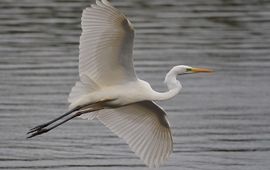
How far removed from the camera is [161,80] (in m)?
16.0

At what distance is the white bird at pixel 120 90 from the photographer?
33.6 feet

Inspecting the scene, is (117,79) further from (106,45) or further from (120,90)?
(106,45)

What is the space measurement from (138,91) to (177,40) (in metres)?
8.11

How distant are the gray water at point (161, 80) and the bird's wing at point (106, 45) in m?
1.75

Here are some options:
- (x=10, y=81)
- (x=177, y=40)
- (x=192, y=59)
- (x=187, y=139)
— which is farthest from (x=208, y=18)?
(x=187, y=139)

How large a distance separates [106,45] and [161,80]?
18.5 feet

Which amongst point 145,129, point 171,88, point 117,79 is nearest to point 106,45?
point 117,79

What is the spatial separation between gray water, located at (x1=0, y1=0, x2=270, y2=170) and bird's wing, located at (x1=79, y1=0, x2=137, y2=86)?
1748 millimetres

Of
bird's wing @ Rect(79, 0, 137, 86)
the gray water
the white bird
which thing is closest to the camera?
bird's wing @ Rect(79, 0, 137, 86)

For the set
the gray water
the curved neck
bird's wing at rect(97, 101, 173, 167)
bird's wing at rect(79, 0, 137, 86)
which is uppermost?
bird's wing at rect(79, 0, 137, 86)

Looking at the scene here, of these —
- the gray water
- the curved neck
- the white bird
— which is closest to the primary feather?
the white bird

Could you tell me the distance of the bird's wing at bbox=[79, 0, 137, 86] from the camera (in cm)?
1009

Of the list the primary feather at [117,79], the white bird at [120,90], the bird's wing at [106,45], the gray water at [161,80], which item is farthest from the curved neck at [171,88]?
the gray water at [161,80]

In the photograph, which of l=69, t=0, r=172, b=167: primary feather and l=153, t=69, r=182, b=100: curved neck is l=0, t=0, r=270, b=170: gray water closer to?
l=69, t=0, r=172, b=167: primary feather
